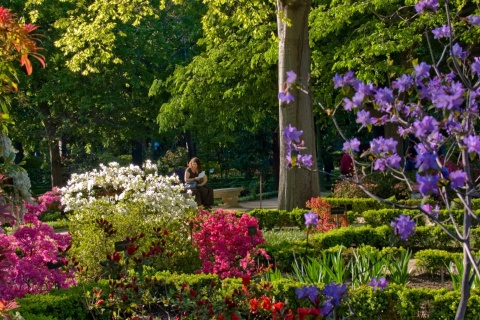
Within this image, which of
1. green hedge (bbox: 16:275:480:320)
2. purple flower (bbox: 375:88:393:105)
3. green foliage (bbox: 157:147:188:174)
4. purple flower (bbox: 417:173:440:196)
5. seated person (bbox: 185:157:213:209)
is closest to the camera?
purple flower (bbox: 417:173:440:196)

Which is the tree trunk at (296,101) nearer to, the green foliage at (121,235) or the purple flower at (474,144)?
the green foliage at (121,235)

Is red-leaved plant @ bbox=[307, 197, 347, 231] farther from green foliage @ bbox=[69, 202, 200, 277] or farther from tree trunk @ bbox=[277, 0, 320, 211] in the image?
green foliage @ bbox=[69, 202, 200, 277]

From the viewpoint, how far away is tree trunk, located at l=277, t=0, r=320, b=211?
13.6 meters

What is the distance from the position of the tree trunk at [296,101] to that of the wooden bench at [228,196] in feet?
22.3

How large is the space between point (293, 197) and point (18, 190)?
7356mm

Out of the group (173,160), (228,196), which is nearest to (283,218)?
(228,196)

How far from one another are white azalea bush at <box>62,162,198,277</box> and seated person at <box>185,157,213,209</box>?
5910 mm

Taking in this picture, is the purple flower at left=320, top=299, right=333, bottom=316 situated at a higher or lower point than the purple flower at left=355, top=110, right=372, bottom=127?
lower

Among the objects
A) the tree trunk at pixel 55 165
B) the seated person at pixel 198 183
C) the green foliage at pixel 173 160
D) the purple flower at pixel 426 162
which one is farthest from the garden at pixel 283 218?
the green foliage at pixel 173 160

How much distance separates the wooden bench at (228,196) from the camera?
20734mm

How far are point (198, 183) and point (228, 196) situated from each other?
5.67 meters

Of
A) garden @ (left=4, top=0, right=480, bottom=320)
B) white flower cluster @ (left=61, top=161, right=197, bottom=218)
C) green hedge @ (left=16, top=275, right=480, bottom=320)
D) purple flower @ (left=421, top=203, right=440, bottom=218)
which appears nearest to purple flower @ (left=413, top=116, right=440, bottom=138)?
garden @ (left=4, top=0, right=480, bottom=320)

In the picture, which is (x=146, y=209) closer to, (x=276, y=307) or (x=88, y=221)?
(x=88, y=221)

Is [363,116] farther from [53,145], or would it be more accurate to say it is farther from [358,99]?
[53,145]
